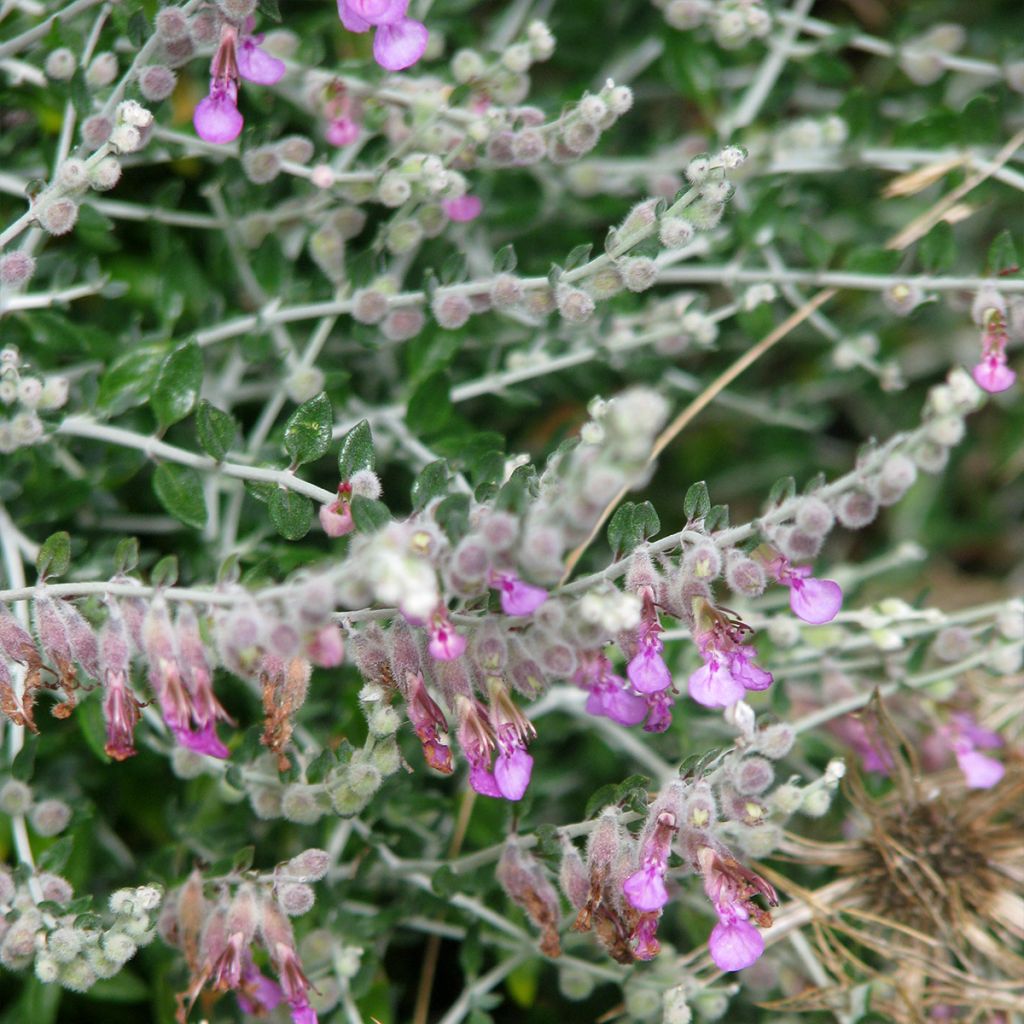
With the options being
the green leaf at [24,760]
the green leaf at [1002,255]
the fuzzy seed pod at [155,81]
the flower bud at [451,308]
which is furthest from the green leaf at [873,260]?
the green leaf at [24,760]

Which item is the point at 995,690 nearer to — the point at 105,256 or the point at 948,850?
the point at 948,850

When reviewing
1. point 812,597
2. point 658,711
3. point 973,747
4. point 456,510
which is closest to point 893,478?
point 812,597

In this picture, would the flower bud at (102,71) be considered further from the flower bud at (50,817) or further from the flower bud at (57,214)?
the flower bud at (50,817)

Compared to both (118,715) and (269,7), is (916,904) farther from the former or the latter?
(269,7)

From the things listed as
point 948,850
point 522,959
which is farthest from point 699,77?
point 522,959

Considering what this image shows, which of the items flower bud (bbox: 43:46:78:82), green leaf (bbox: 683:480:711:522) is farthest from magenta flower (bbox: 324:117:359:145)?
green leaf (bbox: 683:480:711:522)

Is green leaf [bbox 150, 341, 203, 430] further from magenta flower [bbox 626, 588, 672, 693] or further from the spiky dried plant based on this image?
the spiky dried plant

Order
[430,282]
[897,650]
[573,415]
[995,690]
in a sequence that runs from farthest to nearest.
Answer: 1. [573,415]
2. [995,690]
3. [897,650]
4. [430,282]
